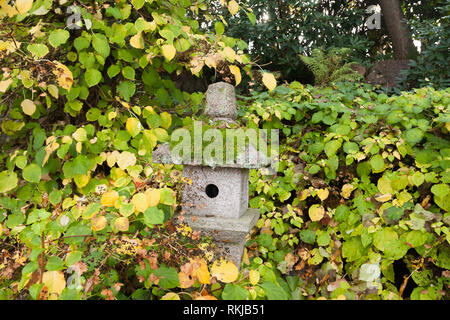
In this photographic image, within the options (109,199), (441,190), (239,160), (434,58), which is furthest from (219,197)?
(434,58)

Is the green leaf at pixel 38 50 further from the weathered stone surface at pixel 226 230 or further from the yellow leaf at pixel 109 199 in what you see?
the weathered stone surface at pixel 226 230

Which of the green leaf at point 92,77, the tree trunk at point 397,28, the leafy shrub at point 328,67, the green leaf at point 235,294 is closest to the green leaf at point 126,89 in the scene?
the green leaf at point 92,77

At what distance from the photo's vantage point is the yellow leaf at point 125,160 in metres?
1.64

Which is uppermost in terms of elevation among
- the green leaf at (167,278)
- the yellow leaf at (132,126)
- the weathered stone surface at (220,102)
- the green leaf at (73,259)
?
the weathered stone surface at (220,102)

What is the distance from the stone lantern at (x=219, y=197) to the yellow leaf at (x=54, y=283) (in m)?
0.72

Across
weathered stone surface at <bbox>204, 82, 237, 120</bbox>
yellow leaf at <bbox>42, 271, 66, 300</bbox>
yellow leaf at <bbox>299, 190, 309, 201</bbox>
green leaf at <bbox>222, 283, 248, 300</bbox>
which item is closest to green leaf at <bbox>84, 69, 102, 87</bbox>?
weathered stone surface at <bbox>204, 82, 237, 120</bbox>

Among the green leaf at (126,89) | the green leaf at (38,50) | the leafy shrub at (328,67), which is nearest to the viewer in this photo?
the green leaf at (38,50)

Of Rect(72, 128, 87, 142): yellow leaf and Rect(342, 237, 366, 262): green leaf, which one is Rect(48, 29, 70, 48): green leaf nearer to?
Rect(72, 128, 87, 142): yellow leaf

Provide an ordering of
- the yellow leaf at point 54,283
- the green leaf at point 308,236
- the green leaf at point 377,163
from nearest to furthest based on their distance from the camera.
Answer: the yellow leaf at point 54,283 → the green leaf at point 377,163 → the green leaf at point 308,236

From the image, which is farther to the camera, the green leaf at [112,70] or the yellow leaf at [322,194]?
the yellow leaf at [322,194]

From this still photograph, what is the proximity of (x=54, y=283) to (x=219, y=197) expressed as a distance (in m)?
0.90

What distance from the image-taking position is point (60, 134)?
167 cm

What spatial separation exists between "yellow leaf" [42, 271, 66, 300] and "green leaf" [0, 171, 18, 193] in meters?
0.81

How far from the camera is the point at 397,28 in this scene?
15.4ft
